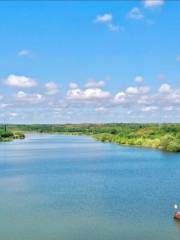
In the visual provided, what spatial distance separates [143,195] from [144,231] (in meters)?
11.2

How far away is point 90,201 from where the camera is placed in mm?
37188

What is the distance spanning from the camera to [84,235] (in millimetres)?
27750

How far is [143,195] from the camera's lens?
3956cm

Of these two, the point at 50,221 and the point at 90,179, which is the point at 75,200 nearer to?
the point at 50,221

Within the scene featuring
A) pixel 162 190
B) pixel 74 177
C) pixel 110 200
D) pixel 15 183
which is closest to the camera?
pixel 110 200

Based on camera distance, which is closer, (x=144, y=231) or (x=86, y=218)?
(x=144, y=231)

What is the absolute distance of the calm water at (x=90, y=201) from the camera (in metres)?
28.7

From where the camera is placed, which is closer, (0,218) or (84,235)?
(84,235)

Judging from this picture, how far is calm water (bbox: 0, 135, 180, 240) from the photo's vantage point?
94.1ft

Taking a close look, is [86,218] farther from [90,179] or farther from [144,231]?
[90,179]

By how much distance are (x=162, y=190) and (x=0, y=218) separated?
1603 centimetres

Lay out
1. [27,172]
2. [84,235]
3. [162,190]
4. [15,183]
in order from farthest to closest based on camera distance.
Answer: [27,172]
[15,183]
[162,190]
[84,235]

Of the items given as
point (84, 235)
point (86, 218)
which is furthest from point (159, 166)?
point (84, 235)

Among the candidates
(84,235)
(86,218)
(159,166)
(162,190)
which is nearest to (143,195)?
(162,190)
